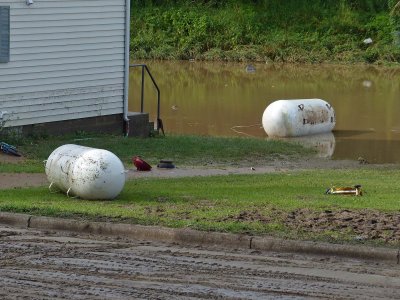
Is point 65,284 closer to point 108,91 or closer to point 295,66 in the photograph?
point 108,91

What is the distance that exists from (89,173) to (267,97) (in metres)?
23.8

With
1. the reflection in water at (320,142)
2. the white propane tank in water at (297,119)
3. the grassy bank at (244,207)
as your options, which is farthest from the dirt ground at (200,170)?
the white propane tank in water at (297,119)

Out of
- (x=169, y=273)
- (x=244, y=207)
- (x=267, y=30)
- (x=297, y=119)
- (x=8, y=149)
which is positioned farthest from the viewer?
(x=267, y=30)

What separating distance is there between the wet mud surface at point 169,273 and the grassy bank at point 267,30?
43167 mm

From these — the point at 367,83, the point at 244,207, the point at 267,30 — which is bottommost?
the point at 367,83

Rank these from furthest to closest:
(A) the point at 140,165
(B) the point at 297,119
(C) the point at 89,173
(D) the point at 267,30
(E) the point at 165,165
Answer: (D) the point at 267,30 → (B) the point at 297,119 → (E) the point at 165,165 → (A) the point at 140,165 → (C) the point at 89,173

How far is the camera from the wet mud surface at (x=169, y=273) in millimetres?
9430

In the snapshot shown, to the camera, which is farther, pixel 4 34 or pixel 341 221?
pixel 4 34

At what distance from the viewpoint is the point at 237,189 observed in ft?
52.7

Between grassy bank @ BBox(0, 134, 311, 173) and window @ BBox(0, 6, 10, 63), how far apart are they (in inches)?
66.5

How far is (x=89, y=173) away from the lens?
14352 mm

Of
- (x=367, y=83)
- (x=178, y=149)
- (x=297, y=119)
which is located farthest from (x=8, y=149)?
(x=367, y=83)

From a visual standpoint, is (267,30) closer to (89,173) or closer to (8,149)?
(8,149)

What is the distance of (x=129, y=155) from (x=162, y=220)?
8.56 metres
